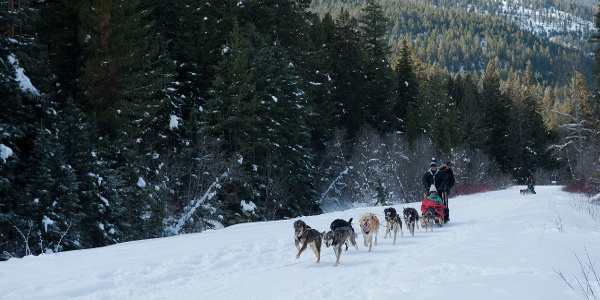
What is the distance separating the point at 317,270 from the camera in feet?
28.0


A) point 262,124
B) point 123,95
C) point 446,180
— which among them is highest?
point 123,95

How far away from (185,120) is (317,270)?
65.7 feet

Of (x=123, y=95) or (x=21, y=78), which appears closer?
(x=21, y=78)

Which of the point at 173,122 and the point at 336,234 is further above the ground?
the point at 173,122

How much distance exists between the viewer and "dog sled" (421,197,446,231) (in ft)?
44.0

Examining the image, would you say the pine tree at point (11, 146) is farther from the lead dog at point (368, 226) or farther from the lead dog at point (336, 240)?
the lead dog at point (368, 226)

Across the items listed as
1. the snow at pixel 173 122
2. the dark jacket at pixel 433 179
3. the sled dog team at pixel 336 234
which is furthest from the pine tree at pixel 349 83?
the sled dog team at pixel 336 234

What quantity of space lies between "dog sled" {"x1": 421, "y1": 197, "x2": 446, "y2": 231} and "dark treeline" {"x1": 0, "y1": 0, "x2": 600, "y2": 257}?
9922mm

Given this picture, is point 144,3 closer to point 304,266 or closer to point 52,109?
point 52,109

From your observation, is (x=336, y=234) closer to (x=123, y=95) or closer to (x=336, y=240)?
(x=336, y=240)

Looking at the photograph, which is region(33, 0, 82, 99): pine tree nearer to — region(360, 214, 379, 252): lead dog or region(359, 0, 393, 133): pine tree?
region(360, 214, 379, 252): lead dog

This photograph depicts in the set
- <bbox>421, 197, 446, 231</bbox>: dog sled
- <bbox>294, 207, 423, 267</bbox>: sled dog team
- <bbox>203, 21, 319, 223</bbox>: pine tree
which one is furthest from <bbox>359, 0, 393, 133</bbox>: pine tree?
<bbox>294, 207, 423, 267</bbox>: sled dog team

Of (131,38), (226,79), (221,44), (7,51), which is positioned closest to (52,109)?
(7,51)

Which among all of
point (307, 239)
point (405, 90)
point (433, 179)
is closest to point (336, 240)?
point (307, 239)
